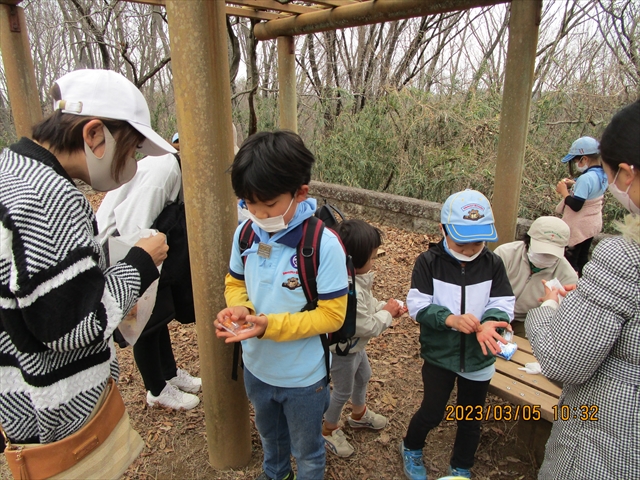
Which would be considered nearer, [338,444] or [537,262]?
[338,444]

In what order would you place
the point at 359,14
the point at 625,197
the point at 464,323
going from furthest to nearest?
the point at 359,14 → the point at 464,323 → the point at 625,197

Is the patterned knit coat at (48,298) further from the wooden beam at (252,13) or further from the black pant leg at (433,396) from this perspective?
the wooden beam at (252,13)

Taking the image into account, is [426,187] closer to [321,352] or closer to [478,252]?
[478,252]

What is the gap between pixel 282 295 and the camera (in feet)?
5.54

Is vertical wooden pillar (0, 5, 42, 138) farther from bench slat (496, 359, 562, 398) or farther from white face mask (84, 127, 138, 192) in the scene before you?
bench slat (496, 359, 562, 398)

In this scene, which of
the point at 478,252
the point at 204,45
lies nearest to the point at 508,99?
the point at 478,252

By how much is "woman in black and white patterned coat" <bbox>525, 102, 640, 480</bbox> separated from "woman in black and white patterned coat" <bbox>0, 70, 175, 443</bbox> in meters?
1.41

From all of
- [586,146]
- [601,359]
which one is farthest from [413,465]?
[586,146]

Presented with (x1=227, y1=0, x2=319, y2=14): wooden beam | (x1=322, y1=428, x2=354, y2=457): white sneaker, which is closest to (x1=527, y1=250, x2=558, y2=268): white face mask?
(x1=322, y1=428, x2=354, y2=457): white sneaker

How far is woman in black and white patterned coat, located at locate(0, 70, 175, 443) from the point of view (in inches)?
46.6

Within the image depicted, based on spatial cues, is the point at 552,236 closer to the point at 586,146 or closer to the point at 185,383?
the point at 586,146

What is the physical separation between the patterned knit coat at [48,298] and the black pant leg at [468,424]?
5.28ft
